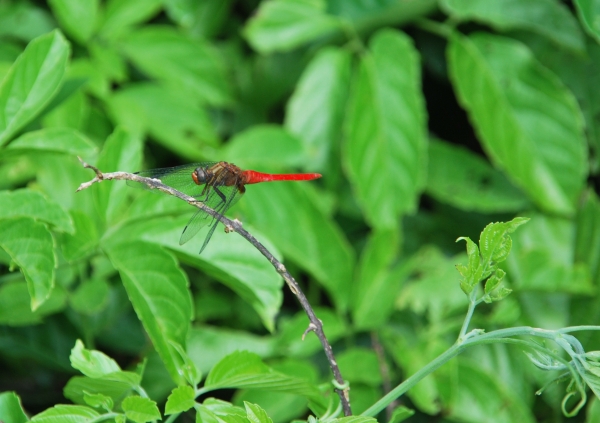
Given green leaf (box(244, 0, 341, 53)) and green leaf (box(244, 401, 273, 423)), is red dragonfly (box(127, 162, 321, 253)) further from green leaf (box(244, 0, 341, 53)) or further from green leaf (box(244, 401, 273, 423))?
green leaf (box(244, 0, 341, 53))

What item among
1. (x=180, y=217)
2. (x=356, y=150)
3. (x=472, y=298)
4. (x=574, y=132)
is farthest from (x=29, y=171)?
(x=574, y=132)

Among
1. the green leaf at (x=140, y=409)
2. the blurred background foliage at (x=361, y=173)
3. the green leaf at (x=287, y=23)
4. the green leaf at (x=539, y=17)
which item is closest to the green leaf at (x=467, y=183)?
the blurred background foliage at (x=361, y=173)

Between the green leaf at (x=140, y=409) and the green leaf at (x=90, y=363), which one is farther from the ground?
the green leaf at (x=90, y=363)

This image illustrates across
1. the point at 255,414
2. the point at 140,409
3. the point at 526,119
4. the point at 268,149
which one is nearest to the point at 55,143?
the point at 140,409

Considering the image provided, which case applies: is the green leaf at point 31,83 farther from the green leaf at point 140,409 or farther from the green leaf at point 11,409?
the green leaf at point 140,409

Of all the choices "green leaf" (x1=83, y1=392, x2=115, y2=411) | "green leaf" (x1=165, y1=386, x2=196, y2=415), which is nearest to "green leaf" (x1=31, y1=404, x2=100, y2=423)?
"green leaf" (x1=83, y1=392, x2=115, y2=411)

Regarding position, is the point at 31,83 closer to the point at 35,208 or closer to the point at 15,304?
the point at 35,208

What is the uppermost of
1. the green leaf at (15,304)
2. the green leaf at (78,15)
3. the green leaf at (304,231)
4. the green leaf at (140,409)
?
the green leaf at (78,15)
